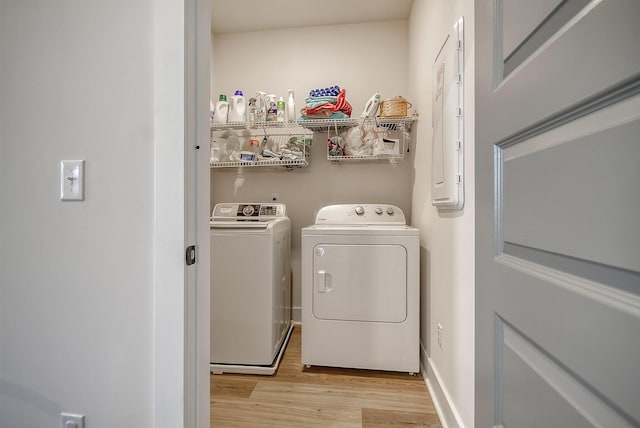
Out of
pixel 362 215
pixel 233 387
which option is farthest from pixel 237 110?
pixel 233 387

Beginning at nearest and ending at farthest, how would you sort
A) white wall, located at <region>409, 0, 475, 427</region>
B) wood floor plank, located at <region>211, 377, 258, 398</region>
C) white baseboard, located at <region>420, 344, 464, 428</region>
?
white wall, located at <region>409, 0, 475, 427</region>
white baseboard, located at <region>420, 344, 464, 428</region>
wood floor plank, located at <region>211, 377, 258, 398</region>

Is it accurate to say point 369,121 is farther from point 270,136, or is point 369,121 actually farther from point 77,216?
point 77,216

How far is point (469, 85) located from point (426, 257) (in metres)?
1.04

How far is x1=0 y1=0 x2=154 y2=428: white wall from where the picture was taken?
755mm

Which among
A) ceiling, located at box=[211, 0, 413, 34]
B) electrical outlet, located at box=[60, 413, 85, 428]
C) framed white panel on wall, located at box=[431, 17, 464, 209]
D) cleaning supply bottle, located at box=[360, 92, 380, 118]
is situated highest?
ceiling, located at box=[211, 0, 413, 34]

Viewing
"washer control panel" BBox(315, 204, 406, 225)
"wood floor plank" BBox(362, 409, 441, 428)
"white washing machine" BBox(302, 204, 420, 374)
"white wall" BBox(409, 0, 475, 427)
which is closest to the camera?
"white wall" BBox(409, 0, 475, 427)

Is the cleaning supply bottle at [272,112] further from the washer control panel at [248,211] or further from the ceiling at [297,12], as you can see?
the ceiling at [297,12]

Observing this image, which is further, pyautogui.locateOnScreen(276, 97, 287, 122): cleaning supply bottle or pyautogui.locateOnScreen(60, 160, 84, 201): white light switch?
pyautogui.locateOnScreen(276, 97, 287, 122): cleaning supply bottle

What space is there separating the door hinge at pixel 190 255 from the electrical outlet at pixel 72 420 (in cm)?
56

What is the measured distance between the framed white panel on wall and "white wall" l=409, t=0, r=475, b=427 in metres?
0.04

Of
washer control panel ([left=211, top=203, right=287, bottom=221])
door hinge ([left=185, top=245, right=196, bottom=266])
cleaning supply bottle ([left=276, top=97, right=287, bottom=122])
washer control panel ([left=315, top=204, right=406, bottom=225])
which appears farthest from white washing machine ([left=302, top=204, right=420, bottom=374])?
door hinge ([left=185, top=245, right=196, bottom=266])

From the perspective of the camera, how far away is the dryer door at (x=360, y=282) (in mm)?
1724

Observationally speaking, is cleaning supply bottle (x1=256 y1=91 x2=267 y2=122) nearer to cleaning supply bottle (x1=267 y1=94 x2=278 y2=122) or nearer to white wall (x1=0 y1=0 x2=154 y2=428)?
cleaning supply bottle (x1=267 y1=94 x2=278 y2=122)

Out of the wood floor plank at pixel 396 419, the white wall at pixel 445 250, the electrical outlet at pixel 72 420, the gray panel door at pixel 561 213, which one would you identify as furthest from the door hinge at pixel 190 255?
the wood floor plank at pixel 396 419
